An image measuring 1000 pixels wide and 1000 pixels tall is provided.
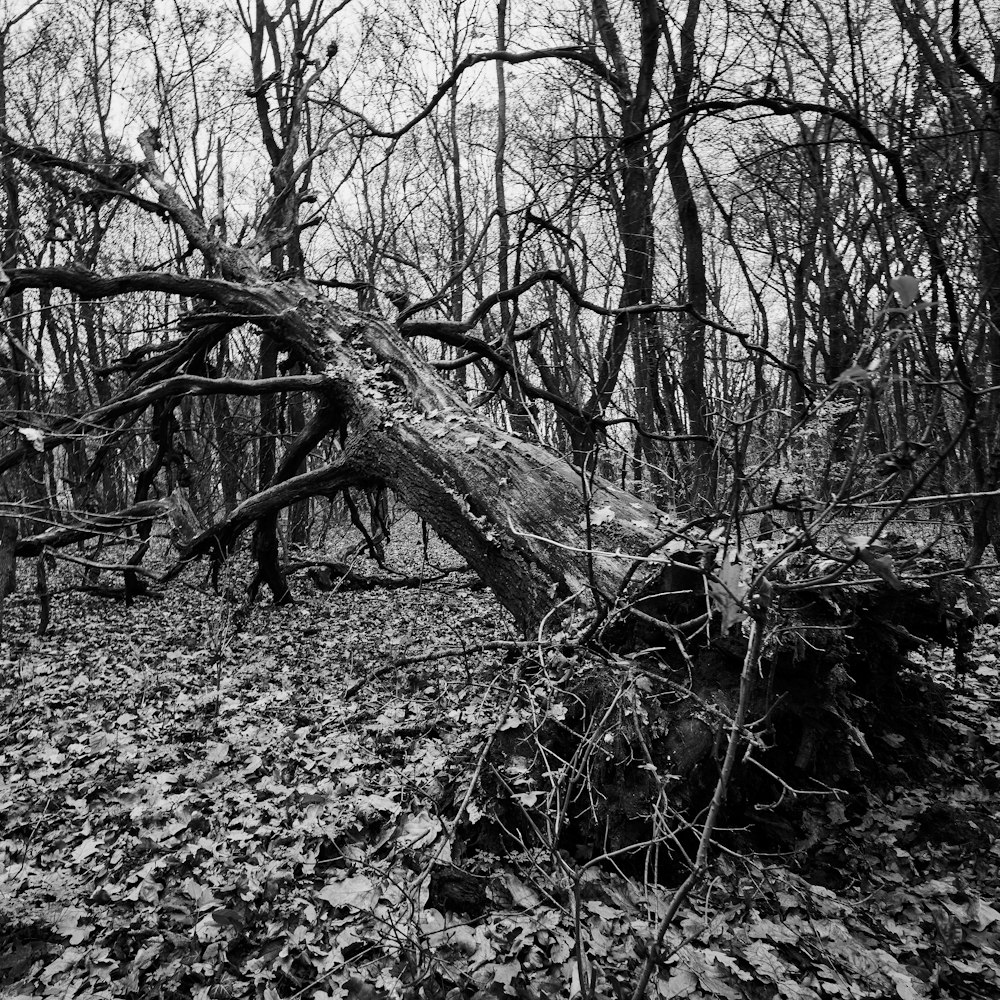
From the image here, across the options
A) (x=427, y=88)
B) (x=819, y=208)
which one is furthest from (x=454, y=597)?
(x=427, y=88)

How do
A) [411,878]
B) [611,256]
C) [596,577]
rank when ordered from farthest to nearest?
[611,256]
[596,577]
[411,878]

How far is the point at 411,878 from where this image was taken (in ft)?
9.20

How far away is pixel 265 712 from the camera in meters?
4.81

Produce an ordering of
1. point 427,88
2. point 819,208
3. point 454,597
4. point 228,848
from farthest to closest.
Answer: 1. point 427,88
2. point 819,208
3. point 454,597
4. point 228,848

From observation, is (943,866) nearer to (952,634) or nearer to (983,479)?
(952,634)

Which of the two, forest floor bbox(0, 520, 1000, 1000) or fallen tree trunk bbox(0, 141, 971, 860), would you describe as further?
fallen tree trunk bbox(0, 141, 971, 860)

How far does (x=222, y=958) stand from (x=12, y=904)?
97 cm

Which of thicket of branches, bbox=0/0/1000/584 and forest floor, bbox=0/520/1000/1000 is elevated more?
thicket of branches, bbox=0/0/1000/584

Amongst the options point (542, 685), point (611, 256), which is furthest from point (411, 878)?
point (611, 256)

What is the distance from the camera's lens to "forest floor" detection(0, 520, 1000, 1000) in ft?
7.58

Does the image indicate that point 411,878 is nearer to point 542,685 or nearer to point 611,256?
point 542,685

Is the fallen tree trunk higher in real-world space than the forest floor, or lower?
higher

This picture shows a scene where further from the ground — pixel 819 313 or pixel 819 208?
pixel 819 208

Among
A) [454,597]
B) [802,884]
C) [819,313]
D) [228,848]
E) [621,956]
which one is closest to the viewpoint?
[621,956]
